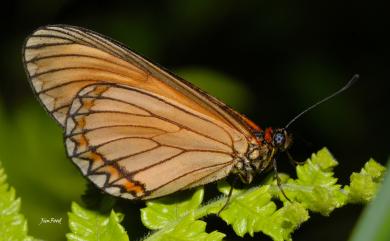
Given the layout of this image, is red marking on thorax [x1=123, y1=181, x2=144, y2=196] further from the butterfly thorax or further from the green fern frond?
the butterfly thorax

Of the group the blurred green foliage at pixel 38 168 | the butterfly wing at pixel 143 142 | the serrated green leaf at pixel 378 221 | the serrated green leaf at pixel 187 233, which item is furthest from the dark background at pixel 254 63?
the serrated green leaf at pixel 378 221

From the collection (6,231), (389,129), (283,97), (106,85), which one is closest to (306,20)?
(283,97)

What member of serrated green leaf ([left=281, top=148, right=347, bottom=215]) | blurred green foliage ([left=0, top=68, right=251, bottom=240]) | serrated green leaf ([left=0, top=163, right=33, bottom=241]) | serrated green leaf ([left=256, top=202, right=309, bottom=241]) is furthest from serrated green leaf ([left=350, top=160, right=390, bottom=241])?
blurred green foliage ([left=0, top=68, right=251, bottom=240])

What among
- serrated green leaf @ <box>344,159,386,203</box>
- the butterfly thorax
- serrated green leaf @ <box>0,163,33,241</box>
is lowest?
serrated green leaf @ <box>0,163,33,241</box>

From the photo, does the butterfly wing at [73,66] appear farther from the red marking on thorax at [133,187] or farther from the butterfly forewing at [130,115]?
the red marking on thorax at [133,187]

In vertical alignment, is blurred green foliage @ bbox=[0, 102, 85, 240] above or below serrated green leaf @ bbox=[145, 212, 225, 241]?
below

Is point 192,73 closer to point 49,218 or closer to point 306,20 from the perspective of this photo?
point 306,20
